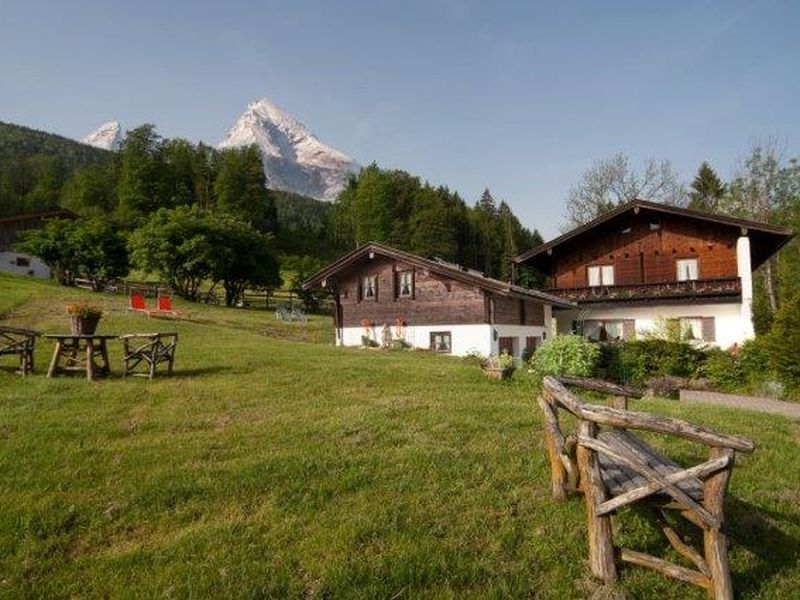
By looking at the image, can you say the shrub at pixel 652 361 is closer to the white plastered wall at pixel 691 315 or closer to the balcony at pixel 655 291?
the white plastered wall at pixel 691 315

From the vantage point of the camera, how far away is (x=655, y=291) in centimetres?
3322

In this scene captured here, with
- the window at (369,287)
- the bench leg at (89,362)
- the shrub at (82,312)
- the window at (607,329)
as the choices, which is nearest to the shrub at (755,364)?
the window at (607,329)

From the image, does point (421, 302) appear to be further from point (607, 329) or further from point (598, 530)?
point (598, 530)

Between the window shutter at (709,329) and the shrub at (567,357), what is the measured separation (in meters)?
17.2

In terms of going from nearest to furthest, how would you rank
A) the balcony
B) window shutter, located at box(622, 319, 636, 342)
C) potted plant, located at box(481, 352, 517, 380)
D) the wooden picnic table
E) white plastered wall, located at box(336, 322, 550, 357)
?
the wooden picnic table < potted plant, located at box(481, 352, 517, 380) < white plastered wall, located at box(336, 322, 550, 357) < the balcony < window shutter, located at box(622, 319, 636, 342)

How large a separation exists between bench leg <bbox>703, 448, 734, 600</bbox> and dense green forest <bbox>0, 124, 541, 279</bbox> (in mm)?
70452

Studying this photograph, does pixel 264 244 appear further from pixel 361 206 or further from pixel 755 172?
pixel 755 172

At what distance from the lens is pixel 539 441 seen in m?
7.90

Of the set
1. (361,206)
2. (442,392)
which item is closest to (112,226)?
(361,206)

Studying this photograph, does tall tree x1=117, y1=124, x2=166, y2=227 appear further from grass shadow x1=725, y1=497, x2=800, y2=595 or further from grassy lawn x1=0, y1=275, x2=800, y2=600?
grass shadow x1=725, y1=497, x2=800, y2=595

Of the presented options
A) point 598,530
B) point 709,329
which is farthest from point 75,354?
point 709,329

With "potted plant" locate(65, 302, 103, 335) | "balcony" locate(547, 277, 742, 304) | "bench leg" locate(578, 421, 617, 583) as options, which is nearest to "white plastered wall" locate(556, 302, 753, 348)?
"balcony" locate(547, 277, 742, 304)

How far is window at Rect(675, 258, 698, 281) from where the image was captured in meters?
33.9

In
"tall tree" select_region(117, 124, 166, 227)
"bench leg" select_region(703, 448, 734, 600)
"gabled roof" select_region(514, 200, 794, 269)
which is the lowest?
"bench leg" select_region(703, 448, 734, 600)
